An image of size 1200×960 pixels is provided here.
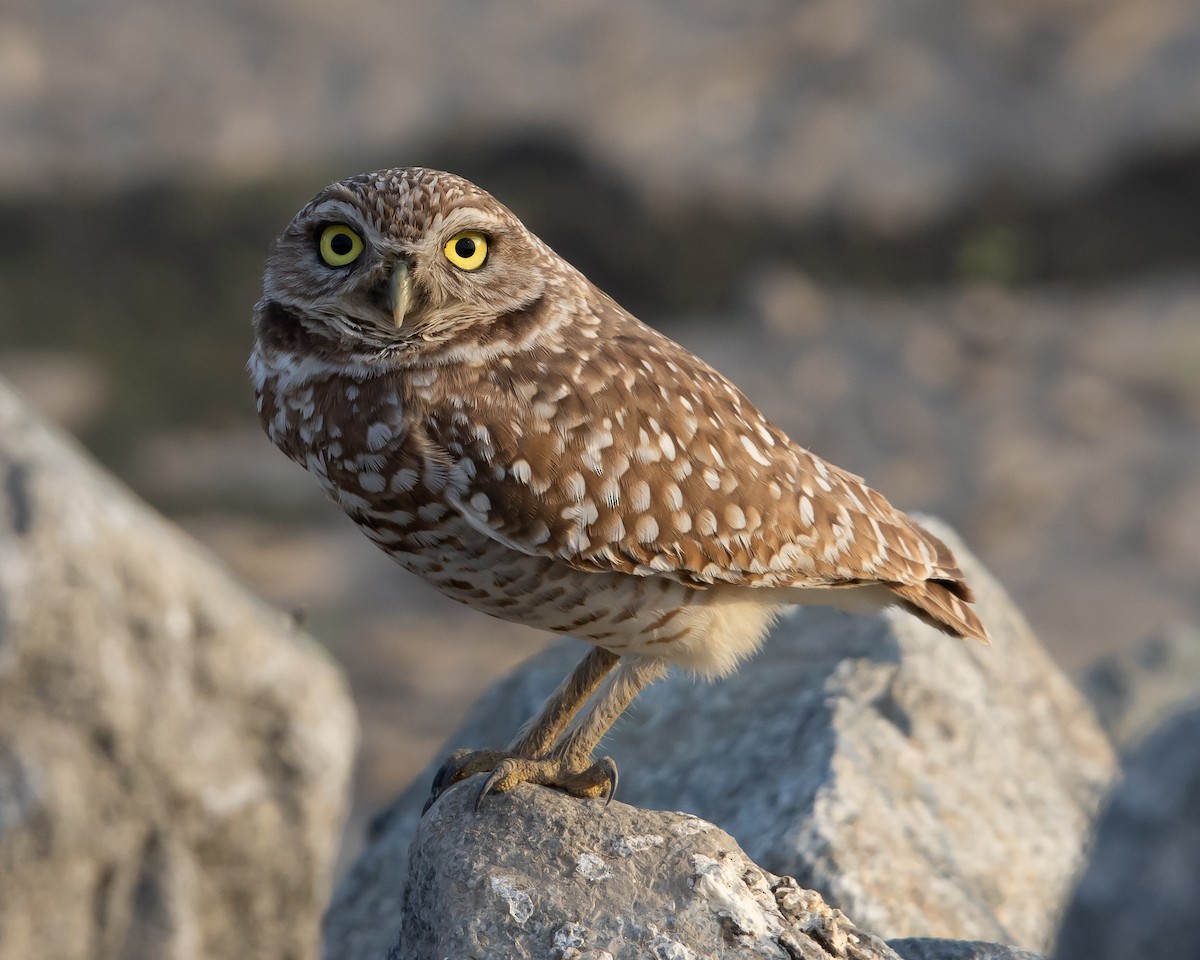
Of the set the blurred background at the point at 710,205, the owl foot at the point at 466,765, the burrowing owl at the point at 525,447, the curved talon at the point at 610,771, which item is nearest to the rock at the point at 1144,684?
the burrowing owl at the point at 525,447

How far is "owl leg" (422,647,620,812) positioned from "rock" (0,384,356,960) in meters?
1.19

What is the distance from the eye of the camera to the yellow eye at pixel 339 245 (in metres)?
3.16

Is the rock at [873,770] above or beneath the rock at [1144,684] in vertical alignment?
beneath

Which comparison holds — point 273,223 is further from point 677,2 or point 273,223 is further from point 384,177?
point 384,177

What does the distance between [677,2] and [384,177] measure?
1200 cm

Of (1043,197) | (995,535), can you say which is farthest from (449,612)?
(1043,197)

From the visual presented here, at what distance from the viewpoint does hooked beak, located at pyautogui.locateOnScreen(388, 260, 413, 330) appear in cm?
304

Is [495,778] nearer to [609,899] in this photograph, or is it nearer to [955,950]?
[609,899]

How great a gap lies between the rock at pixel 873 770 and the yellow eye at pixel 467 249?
1637 millimetres

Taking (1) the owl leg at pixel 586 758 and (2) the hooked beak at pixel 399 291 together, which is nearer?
(2) the hooked beak at pixel 399 291

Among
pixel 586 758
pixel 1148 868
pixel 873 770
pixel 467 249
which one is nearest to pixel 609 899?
pixel 586 758

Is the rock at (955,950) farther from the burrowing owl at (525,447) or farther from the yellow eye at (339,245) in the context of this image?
the yellow eye at (339,245)

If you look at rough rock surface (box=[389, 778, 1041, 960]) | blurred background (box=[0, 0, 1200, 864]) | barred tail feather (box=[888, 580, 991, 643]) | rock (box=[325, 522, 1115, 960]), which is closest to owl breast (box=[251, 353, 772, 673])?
rough rock surface (box=[389, 778, 1041, 960])

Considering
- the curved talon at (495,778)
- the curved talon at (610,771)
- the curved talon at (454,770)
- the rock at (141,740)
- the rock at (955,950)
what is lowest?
the rock at (141,740)
